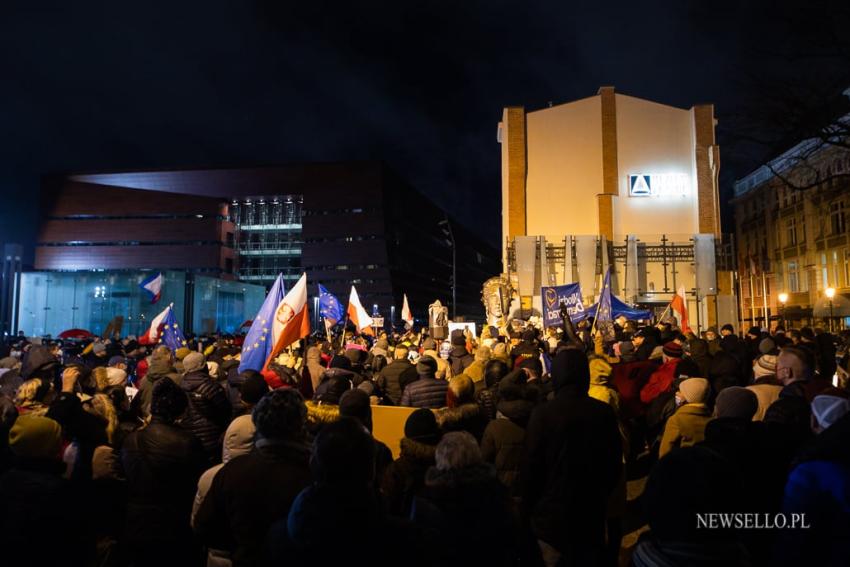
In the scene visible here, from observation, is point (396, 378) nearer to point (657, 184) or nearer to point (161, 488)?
point (161, 488)

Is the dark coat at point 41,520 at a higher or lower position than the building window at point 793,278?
lower

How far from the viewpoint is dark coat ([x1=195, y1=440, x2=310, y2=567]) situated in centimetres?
301

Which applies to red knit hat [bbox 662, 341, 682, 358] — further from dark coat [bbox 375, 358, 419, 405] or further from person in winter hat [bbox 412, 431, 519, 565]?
person in winter hat [bbox 412, 431, 519, 565]

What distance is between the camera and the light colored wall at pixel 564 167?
110 ft

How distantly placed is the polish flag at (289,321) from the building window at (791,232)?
49400 mm

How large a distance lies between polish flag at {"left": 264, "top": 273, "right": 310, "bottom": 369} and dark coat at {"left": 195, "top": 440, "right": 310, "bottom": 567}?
5604 millimetres

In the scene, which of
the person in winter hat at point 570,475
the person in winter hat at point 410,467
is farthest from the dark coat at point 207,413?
the person in winter hat at point 570,475

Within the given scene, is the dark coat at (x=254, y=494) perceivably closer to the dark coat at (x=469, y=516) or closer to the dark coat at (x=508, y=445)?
the dark coat at (x=469, y=516)

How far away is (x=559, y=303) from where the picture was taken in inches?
573

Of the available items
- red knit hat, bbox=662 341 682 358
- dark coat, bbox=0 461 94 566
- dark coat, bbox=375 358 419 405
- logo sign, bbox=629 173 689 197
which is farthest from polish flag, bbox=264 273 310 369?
logo sign, bbox=629 173 689 197

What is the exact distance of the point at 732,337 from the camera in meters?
11.3

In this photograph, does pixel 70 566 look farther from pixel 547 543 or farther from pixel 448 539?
pixel 547 543

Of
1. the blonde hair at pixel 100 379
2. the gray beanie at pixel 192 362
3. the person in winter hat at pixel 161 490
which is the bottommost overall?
the person in winter hat at pixel 161 490

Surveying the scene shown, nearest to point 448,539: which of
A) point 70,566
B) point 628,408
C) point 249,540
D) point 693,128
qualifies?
point 249,540
